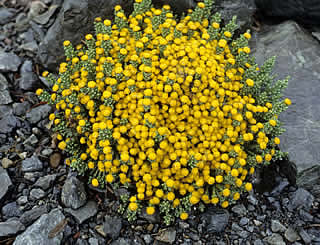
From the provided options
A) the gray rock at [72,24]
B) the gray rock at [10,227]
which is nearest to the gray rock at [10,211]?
the gray rock at [10,227]

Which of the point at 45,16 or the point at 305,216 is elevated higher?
the point at 45,16

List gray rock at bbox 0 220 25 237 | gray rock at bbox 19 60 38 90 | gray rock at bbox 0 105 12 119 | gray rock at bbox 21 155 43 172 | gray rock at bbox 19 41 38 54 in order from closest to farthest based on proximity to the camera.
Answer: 1. gray rock at bbox 0 220 25 237
2. gray rock at bbox 21 155 43 172
3. gray rock at bbox 0 105 12 119
4. gray rock at bbox 19 60 38 90
5. gray rock at bbox 19 41 38 54

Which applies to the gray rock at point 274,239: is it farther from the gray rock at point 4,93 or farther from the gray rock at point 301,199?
the gray rock at point 4,93

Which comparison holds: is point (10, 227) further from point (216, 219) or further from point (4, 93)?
point (216, 219)

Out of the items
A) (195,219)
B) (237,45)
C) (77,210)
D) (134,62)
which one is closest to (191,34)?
(237,45)

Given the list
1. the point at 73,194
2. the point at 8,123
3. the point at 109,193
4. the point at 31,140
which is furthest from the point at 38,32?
the point at 109,193

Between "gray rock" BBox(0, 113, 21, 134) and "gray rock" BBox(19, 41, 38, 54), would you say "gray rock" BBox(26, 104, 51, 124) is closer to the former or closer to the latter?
"gray rock" BBox(0, 113, 21, 134)

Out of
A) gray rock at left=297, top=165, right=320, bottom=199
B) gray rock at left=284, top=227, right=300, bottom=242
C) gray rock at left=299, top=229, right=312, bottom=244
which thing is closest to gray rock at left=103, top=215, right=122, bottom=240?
gray rock at left=284, top=227, right=300, bottom=242

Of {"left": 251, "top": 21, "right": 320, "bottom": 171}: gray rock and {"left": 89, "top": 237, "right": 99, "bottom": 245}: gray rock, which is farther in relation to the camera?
{"left": 251, "top": 21, "right": 320, "bottom": 171}: gray rock

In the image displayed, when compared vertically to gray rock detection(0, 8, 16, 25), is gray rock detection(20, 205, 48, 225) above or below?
below
